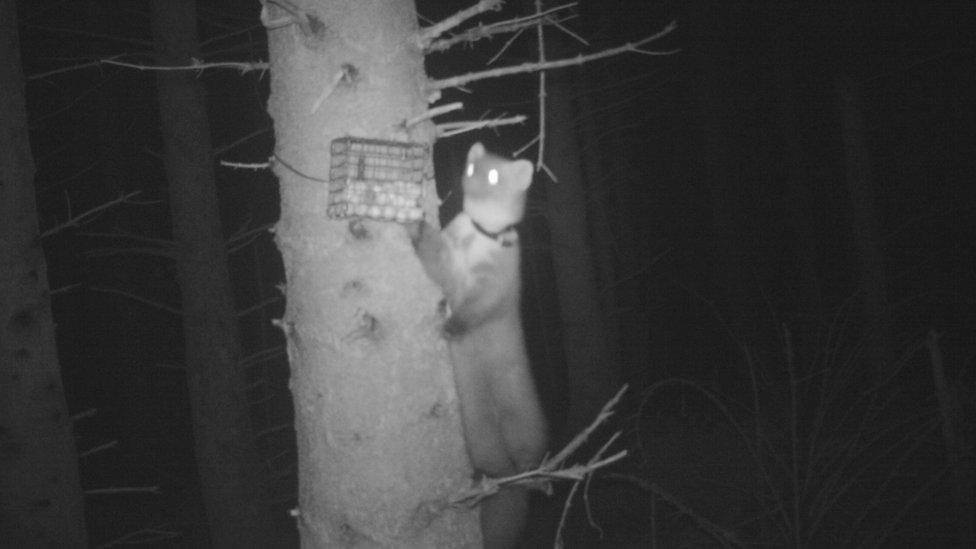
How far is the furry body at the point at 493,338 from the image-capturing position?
2.22m

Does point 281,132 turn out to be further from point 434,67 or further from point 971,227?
point 971,227

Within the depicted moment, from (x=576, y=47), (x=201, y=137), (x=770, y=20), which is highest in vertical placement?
(x=770, y=20)

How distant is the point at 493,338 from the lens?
92.6 inches

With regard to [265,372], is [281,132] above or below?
above

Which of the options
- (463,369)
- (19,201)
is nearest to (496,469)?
(463,369)

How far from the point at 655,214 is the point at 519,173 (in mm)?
17628

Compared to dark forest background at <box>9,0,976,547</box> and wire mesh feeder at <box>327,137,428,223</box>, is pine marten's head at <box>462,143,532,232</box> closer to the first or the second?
wire mesh feeder at <box>327,137,428,223</box>

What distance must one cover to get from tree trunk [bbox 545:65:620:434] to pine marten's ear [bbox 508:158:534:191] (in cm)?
549

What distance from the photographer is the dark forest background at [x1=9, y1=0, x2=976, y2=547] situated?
8.49 meters

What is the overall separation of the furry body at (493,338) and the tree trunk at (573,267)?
18.1 feet

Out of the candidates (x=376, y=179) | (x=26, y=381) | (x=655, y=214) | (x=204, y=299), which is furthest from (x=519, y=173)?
(x=655, y=214)

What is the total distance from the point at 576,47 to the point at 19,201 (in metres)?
6.14

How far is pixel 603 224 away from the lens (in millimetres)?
10070

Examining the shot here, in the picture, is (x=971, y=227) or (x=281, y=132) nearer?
(x=281, y=132)
